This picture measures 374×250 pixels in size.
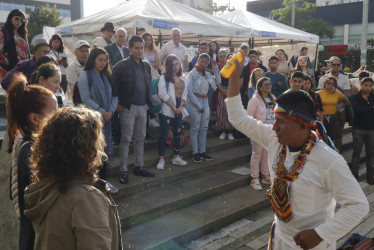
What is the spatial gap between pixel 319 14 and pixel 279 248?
169 feet

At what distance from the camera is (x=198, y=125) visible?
21.1 feet

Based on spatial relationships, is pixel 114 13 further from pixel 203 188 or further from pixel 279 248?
pixel 279 248

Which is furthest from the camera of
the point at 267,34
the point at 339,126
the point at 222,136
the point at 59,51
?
the point at 267,34

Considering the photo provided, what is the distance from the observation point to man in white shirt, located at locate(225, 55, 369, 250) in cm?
192

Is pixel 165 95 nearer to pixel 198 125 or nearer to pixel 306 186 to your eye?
pixel 198 125

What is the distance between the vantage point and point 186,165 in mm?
6137

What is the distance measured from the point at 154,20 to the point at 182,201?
4.62 metres

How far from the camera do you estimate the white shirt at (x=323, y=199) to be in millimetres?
1910

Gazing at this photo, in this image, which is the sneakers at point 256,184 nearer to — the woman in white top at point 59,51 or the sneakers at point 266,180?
the sneakers at point 266,180

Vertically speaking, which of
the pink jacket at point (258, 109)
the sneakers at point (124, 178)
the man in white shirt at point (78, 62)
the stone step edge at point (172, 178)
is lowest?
the stone step edge at point (172, 178)

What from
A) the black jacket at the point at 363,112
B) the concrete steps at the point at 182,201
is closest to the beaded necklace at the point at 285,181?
the concrete steps at the point at 182,201

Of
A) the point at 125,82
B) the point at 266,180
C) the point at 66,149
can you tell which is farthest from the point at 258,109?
the point at 66,149

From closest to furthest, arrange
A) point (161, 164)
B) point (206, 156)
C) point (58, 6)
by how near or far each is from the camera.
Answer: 1. point (161, 164)
2. point (206, 156)
3. point (58, 6)

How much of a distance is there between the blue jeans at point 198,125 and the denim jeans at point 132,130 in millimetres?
1319
